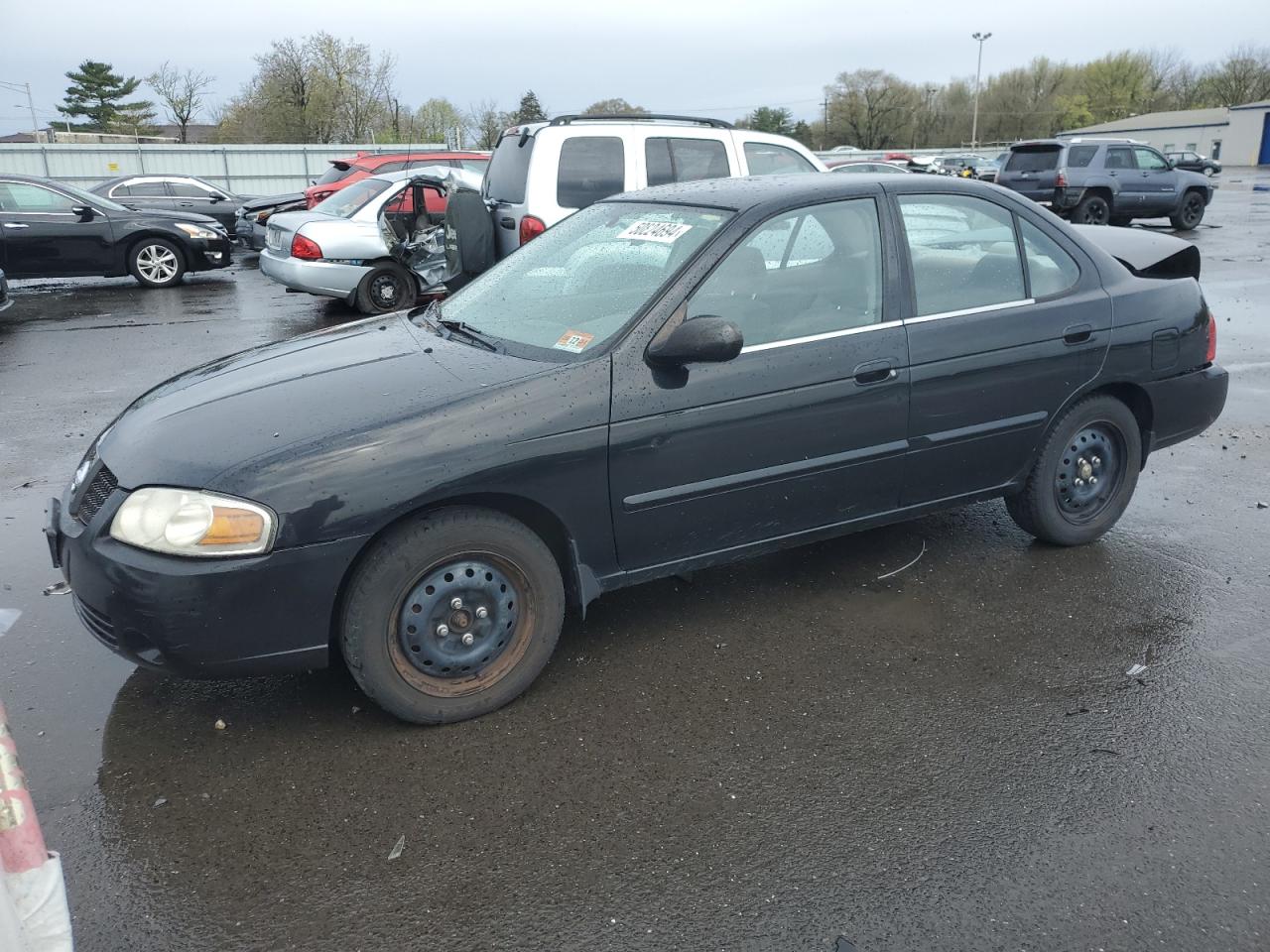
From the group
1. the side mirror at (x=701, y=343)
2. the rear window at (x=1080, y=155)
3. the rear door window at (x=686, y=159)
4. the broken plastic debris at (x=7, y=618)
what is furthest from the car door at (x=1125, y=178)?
the broken plastic debris at (x=7, y=618)

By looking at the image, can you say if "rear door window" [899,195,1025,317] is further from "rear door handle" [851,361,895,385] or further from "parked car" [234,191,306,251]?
"parked car" [234,191,306,251]

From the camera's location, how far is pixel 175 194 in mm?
19234

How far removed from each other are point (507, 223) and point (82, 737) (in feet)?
18.9

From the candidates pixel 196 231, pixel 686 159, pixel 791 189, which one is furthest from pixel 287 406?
pixel 196 231

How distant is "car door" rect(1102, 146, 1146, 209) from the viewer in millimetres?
20688

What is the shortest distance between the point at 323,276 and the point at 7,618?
7751 mm

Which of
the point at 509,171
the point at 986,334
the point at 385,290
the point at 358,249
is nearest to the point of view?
the point at 986,334

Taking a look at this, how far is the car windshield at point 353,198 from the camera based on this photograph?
1178cm

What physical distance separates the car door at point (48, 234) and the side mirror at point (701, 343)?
1307 cm

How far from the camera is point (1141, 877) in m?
2.67

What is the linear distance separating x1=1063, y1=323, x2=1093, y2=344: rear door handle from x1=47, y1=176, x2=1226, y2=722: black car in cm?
2

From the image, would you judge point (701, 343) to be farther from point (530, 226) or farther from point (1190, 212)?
point (1190, 212)

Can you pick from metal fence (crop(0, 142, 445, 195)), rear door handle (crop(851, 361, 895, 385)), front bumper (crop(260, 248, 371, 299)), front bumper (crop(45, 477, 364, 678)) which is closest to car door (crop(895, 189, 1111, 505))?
rear door handle (crop(851, 361, 895, 385))

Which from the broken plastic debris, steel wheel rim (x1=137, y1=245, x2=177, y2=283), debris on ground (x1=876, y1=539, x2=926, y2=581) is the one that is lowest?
debris on ground (x1=876, y1=539, x2=926, y2=581)
